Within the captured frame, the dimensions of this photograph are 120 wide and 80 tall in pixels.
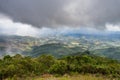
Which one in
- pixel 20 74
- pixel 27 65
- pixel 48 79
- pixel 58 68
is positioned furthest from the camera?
pixel 27 65

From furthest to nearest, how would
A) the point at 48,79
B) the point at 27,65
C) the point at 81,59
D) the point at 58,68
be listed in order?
the point at 81,59 < the point at 27,65 < the point at 58,68 < the point at 48,79

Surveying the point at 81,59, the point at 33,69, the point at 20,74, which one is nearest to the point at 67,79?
the point at 20,74

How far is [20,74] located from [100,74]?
8.37m

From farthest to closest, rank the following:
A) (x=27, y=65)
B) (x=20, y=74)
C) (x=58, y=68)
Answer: (x=27, y=65)
(x=58, y=68)
(x=20, y=74)

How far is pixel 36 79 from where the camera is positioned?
73.2 ft

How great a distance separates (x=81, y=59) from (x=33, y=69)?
6888 mm

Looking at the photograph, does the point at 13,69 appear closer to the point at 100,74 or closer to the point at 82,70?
the point at 82,70

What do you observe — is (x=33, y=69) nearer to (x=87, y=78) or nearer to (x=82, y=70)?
(x=82, y=70)

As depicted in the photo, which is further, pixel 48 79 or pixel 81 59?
pixel 81 59

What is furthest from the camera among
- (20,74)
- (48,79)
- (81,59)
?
(81,59)

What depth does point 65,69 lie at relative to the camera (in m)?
26.5

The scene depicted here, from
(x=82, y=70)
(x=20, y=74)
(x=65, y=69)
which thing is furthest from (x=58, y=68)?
(x=20, y=74)

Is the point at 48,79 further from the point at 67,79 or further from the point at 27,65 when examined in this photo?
the point at 27,65

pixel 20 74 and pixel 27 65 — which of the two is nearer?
pixel 20 74
